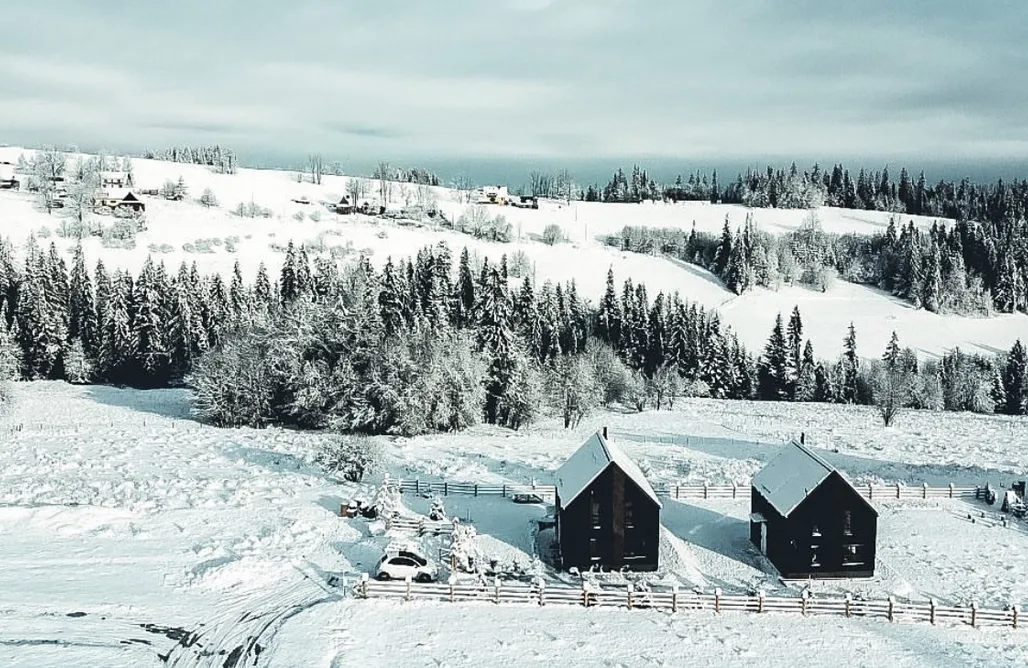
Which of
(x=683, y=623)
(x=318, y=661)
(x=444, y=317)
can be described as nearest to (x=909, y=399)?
(x=444, y=317)

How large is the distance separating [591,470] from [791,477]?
27.0ft

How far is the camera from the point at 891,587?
28.6 metres

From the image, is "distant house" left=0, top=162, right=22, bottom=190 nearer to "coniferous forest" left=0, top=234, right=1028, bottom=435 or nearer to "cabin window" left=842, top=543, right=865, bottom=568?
"coniferous forest" left=0, top=234, right=1028, bottom=435

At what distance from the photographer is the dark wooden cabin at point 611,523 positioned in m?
29.0

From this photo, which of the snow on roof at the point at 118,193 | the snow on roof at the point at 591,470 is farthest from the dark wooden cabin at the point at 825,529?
the snow on roof at the point at 118,193

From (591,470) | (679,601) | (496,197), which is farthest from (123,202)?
(679,601)

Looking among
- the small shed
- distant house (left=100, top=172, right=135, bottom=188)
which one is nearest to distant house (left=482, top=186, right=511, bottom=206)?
the small shed

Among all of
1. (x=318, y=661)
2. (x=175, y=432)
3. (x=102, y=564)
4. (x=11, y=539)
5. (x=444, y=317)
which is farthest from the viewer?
(x=444, y=317)

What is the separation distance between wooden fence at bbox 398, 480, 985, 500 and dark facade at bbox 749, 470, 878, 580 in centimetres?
936

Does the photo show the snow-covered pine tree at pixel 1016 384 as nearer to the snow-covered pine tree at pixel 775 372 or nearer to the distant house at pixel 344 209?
the snow-covered pine tree at pixel 775 372

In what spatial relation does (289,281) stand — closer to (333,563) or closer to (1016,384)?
(333,563)

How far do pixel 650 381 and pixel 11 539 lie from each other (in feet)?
180

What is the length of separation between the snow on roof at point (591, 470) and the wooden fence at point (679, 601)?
3.94 metres

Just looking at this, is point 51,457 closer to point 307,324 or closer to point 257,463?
point 257,463
